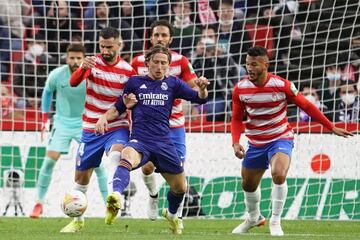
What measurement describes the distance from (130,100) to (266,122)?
1.67 m

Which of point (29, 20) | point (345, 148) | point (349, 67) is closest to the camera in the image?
point (345, 148)

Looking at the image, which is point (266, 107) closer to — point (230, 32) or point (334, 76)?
point (334, 76)

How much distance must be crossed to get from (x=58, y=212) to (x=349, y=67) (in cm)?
509

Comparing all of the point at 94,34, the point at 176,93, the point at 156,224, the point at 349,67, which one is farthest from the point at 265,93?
the point at 94,34

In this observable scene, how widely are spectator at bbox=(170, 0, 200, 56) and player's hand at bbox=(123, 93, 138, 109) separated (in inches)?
224

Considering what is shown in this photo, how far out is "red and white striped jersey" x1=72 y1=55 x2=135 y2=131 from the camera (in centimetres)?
1170

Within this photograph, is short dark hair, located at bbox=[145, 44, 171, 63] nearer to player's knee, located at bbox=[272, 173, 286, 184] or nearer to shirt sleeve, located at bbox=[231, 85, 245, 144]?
A: shirt sleeve, located at bbox=[231, 85, 245, 144]

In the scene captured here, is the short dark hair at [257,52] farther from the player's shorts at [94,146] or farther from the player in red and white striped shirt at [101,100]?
the player's shorts at [94,146]

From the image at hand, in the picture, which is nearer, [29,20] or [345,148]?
[345,148]

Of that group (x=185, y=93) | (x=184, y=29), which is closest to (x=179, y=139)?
(x=185, y=93)

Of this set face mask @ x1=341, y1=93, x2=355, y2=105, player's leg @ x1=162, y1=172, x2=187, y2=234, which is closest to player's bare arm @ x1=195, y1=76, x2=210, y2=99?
player's leg @ x1=162, y1=172, x2=187, y2=234

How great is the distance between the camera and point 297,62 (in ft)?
57.2

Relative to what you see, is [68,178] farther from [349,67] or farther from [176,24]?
[349,67]

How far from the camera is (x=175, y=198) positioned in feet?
38.1
